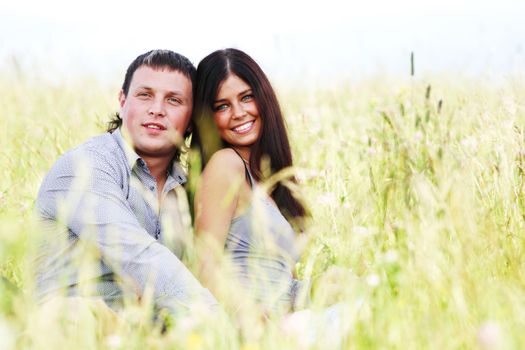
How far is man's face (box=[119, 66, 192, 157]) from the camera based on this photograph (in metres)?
2.71

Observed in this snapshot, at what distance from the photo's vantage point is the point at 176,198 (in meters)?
2.87

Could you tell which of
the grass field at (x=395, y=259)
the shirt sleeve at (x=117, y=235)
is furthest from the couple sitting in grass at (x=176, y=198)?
the grass field at (x=395, y=259)

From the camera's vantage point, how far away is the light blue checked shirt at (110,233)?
2242 millimetres

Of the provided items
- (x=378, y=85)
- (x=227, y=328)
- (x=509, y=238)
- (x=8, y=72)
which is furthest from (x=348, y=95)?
(x=227, y=328)

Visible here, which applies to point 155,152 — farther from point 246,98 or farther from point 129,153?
point 246,98

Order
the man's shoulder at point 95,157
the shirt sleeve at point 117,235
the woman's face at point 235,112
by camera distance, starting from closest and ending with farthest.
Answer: the shirt sleeve at point 117,235 < the man's shoulder at point 95,157 < the woman's face at point 235,112

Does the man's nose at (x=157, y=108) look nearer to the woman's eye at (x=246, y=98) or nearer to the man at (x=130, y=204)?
the man at (x=130, y=204)

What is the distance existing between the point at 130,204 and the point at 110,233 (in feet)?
1.08

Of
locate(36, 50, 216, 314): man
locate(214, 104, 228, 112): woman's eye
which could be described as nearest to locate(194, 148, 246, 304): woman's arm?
locate(36, 50, 216, 314): man

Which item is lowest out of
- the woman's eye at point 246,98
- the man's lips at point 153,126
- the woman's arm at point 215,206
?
the woman's arm at point 215,206

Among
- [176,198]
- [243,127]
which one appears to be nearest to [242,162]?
[243,127]

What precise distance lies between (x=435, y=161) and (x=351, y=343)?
62 cm

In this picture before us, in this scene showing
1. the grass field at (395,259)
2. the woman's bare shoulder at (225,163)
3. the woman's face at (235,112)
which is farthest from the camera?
the woman's face at (235,112)

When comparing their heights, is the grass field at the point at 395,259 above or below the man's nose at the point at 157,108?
below
